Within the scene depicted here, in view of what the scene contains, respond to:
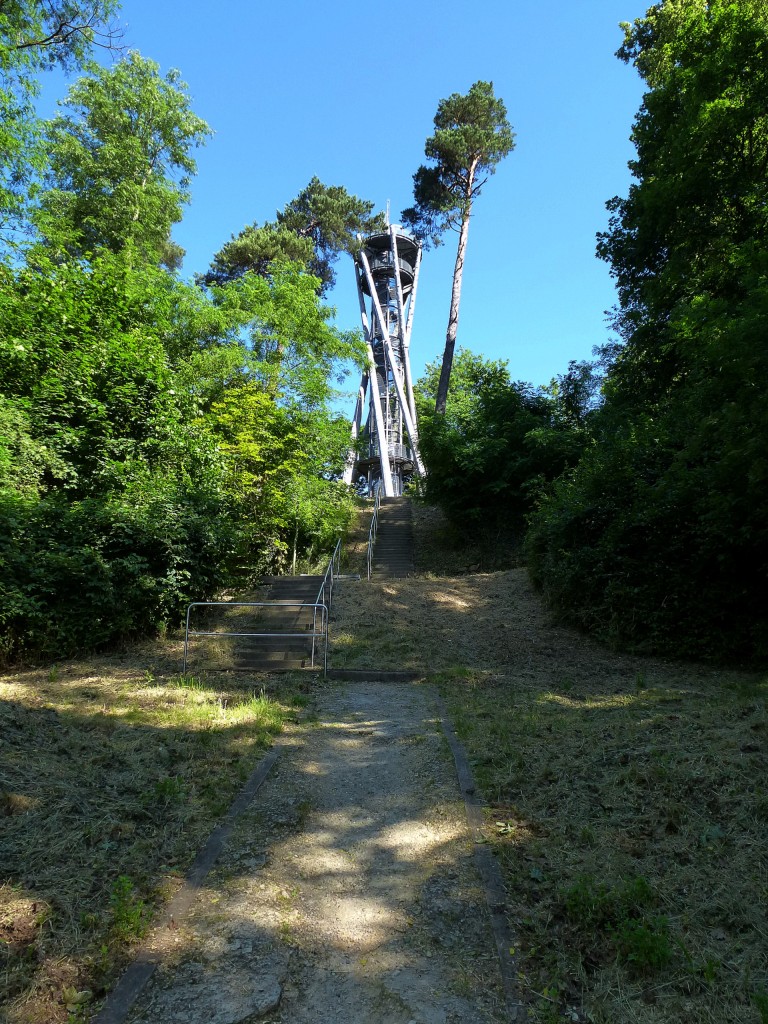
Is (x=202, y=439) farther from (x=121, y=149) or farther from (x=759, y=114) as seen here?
(x=759, y=114)

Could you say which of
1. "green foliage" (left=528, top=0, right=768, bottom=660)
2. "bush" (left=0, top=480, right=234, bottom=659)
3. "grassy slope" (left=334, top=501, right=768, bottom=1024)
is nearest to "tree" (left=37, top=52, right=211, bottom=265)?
"bush" (left=0, top=480, right=234, bottom=659)

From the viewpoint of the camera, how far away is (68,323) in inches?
449

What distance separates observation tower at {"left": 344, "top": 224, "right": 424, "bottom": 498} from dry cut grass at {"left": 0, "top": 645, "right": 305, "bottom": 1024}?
23369 millimetres

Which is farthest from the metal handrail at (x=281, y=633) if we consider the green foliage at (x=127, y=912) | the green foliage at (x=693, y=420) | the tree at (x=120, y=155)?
the tree at (x=120, y=155)

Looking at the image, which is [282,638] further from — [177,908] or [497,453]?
[497,453]

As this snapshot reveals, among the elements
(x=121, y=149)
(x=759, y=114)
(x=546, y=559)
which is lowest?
(x=546, y=559)

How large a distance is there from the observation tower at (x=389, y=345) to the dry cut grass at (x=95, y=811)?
2337cm

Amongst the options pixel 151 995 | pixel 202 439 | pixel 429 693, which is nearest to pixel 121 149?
pixel 202 439

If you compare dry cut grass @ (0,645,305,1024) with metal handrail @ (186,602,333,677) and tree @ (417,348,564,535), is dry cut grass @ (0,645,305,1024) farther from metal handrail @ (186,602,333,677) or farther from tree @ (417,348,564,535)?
tree @ (417,348,564,535)

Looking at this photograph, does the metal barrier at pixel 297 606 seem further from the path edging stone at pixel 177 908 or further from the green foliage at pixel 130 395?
the path edging stone at pixel 177 908

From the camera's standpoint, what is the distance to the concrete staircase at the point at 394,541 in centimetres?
1644

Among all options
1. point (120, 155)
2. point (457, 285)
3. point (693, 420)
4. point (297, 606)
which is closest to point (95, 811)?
point (297, 606)

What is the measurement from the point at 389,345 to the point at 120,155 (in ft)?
54.1

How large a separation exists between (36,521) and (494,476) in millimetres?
12242
